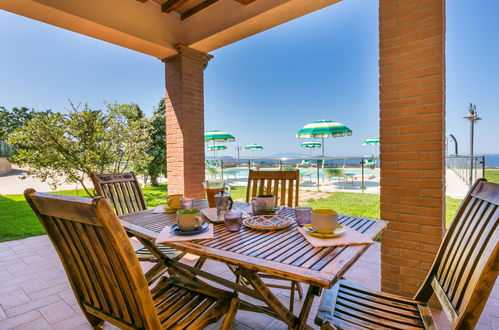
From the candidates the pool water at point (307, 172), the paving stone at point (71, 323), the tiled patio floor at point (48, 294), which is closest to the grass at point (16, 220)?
the tiled patio floor at point (48, 294)

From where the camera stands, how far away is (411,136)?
1.82 metres

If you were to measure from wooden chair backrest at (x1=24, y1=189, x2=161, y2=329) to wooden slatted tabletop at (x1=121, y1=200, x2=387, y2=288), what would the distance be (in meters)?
0.26

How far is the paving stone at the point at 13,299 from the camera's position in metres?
2.01

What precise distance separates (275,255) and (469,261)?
66 centimetres

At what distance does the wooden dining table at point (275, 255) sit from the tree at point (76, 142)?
11.6 ft

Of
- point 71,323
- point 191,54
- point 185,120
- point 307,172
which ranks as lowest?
point 71,323

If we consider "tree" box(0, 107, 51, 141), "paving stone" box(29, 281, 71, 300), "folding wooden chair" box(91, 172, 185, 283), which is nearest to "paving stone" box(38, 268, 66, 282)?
"paving stone" box(29, 281, 71, 300)

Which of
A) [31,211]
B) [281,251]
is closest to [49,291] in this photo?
[281,251]

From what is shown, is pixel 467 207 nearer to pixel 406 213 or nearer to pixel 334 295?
pixel 334 295

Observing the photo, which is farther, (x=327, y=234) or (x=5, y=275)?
(x=5, y=275)

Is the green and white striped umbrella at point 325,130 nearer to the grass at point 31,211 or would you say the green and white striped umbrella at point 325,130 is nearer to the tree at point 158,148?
the grass at point 31,211

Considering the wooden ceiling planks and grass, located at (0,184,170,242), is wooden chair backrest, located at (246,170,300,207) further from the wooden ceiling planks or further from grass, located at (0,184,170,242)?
grass, located at (0,184,170,242)

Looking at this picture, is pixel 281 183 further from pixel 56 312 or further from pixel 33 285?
pixel 33 285

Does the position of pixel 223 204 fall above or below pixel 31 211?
above
